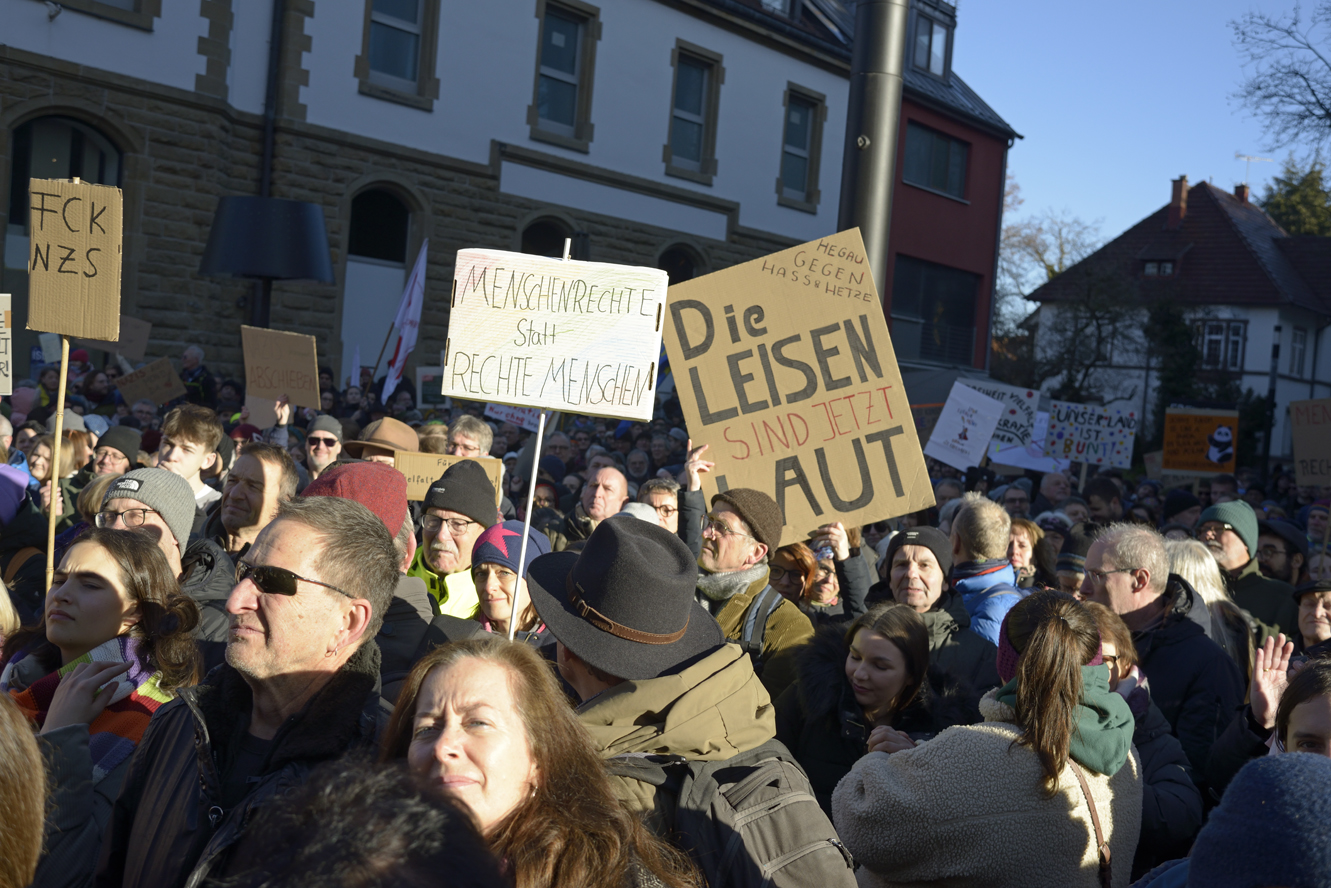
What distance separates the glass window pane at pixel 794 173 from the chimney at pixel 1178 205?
1120 inches

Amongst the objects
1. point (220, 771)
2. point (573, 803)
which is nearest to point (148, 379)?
point (220, 771)

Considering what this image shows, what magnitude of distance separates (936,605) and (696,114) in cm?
1757

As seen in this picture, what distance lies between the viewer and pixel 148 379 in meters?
9.54

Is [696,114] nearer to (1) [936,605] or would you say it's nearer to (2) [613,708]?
(1) [936,605]

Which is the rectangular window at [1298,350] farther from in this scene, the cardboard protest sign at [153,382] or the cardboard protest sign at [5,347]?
the cardboard protest sign at [5,347]

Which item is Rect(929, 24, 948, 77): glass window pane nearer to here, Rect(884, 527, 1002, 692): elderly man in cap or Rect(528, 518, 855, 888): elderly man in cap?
Rect(884, 527, 1002, 692): elderly man in cap

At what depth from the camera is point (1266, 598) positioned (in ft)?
19.6

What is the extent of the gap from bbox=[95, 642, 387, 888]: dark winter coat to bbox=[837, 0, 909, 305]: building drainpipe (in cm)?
277

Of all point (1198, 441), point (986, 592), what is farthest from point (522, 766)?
point (1198, 441)

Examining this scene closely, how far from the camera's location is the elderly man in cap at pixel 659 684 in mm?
2061

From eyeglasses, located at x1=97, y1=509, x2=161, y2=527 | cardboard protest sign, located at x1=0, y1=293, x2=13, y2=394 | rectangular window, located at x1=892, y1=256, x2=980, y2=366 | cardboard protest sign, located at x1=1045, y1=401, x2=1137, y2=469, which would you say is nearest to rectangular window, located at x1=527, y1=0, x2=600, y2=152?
rectangular window, located at x1=892, y1=256, x2=980, y2=366

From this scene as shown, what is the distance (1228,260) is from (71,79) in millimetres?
41518

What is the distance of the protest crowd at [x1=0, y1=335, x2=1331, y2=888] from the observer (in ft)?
5.69

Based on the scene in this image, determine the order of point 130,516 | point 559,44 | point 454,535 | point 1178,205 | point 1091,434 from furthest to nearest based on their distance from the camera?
point 1178,205
point 559,44
point 1091,434
point 454,535
point 130,516
